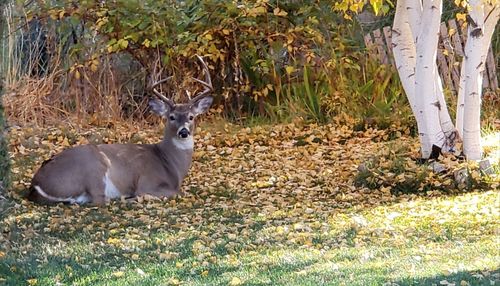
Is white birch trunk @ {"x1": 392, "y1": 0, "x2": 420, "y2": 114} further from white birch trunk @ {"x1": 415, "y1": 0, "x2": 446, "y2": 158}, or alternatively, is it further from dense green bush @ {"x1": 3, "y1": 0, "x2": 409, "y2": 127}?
dense green bush @ {"x1": 3, "y1": 0, "x2": 409, "y2": 127}

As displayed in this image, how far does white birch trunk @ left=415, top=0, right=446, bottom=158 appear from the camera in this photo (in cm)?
954

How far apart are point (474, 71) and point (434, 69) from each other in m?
0.40

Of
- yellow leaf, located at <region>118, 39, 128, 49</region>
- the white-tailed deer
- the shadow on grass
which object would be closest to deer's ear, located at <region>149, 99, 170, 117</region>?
the white-tailed deer

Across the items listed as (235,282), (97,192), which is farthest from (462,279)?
(97,192)

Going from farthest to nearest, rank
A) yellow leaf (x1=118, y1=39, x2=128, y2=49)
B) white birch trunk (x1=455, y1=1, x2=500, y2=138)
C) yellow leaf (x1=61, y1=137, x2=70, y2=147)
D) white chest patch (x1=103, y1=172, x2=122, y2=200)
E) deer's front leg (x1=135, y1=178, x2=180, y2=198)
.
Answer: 1. yellow leaf (x1=118, y1=39, x2=128, y2=49)
2. yellow leaf (x1=61, y1=137, x2=70, y2=147)
3. white birch trunk (x1=455, y1=1, x2=500, y2=138)
4. deer's front leg (x1=135, y1=178, x2=180, y2=198)
5. white chest patch (x1=103, y1=172, x2=122, y2=200)

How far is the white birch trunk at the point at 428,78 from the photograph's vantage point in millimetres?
9539

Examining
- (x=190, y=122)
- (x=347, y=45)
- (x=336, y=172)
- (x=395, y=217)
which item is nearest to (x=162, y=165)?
(x=190, y=122)

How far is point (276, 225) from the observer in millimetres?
7758

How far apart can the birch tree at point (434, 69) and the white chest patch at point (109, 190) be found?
2.57 m

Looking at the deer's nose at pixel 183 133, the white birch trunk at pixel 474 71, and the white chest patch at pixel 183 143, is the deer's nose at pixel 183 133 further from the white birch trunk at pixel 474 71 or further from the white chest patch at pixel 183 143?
the white birch trunk at pixel 474 71

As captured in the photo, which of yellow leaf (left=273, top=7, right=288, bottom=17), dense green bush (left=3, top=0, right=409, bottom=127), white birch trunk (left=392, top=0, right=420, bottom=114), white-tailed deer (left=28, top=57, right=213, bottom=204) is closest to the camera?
white-tailed deer (left=28, top=57, right=213, bottom=204)

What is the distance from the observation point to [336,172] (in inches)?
401

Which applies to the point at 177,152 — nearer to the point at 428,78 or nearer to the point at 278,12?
the point at 428,78

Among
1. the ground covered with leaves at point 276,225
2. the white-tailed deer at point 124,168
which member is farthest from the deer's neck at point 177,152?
the ground covered with leaves at point 276,225
